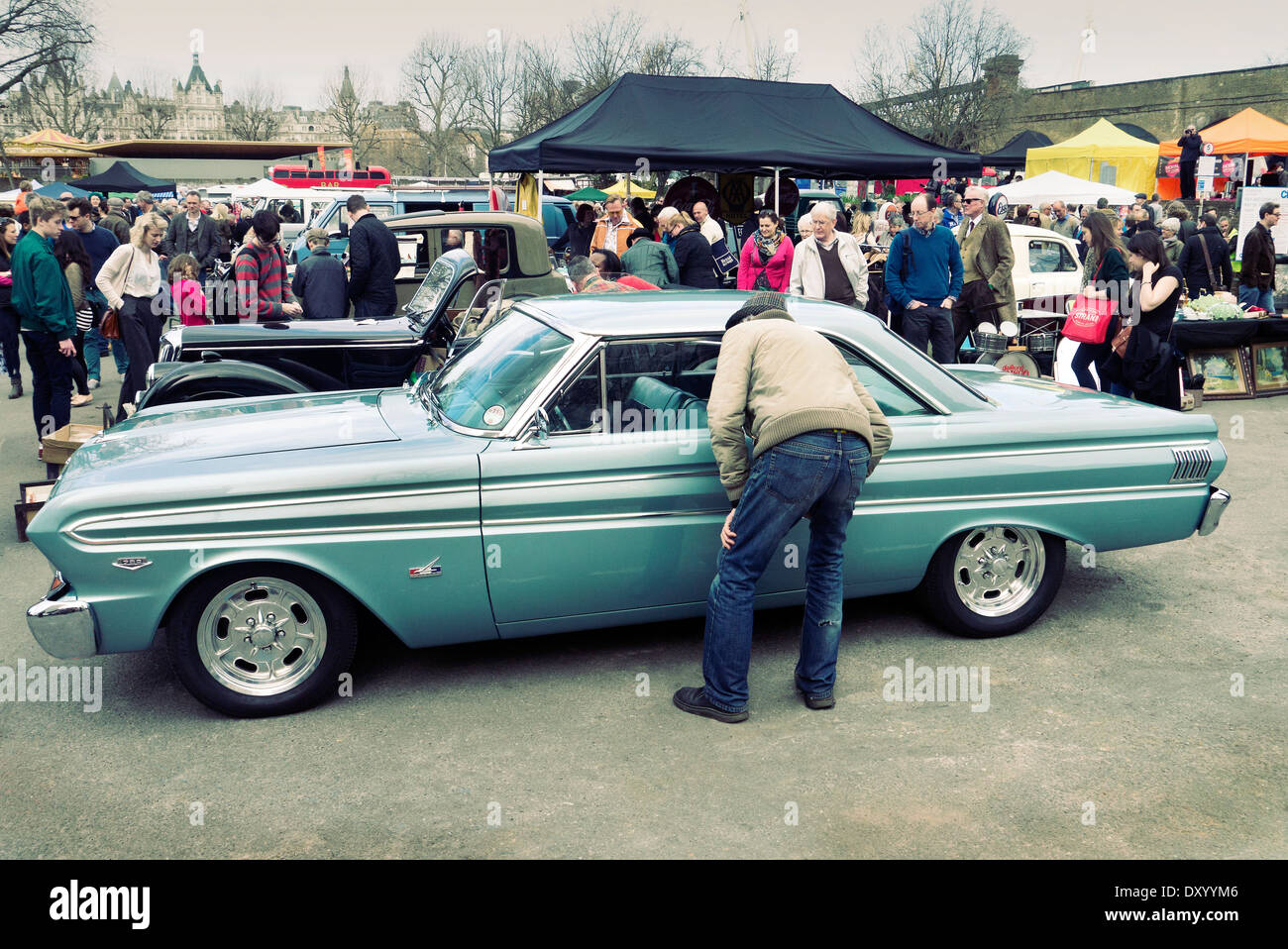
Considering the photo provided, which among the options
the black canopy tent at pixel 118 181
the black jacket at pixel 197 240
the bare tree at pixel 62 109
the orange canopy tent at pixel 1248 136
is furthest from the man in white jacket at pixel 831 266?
the bare tree at pixel 62 109

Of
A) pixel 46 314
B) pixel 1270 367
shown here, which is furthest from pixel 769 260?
pixel 46 314

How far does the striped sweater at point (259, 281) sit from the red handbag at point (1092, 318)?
6.75 meters

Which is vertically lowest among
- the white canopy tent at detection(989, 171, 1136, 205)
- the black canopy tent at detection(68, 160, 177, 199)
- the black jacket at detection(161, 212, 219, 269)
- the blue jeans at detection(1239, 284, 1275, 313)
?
the blue jeans at detection(1239, 284, 1275, 313)

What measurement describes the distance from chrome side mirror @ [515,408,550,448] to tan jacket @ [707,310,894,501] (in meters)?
0.70

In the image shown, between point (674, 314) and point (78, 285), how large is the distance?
27.3 feet

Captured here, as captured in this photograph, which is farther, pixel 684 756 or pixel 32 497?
pixel 32 497

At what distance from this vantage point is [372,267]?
985 centimetres

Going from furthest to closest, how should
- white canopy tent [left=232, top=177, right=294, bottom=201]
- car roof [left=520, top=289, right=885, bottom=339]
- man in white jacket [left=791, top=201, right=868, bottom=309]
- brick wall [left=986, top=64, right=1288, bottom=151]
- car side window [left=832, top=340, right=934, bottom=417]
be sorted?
1. brick wall [left=986, top=64, right=1288, bottom=151]
2. white canopy tent [left=232, top=177, right=294, bottom=201]
3. man in white jacket [left=791, top=201, right=868, bottom=309]
4. car side window [left=832, top=340, right=934, bottom=417]
5. car roof [left=520, top=289, right=885, bottom=339]

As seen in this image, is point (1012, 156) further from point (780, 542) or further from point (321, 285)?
point (780, 542)

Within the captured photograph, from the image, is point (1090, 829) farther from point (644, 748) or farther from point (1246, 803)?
point (644, 748)

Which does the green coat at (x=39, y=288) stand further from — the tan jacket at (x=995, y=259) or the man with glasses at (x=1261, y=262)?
the man with glasses at (x=1261, y=262)

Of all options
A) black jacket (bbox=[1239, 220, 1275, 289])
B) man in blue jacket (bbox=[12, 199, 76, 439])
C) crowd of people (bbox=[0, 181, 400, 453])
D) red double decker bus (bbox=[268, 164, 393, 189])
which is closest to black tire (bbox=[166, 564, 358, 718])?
crowd of people (bbox=[0, 181, 400, 453])

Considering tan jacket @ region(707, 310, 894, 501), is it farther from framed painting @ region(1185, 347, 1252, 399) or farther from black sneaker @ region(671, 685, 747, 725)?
framed painting @ region(1185, 347, 1252, 399)

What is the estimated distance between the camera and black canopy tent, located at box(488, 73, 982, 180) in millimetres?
13000
